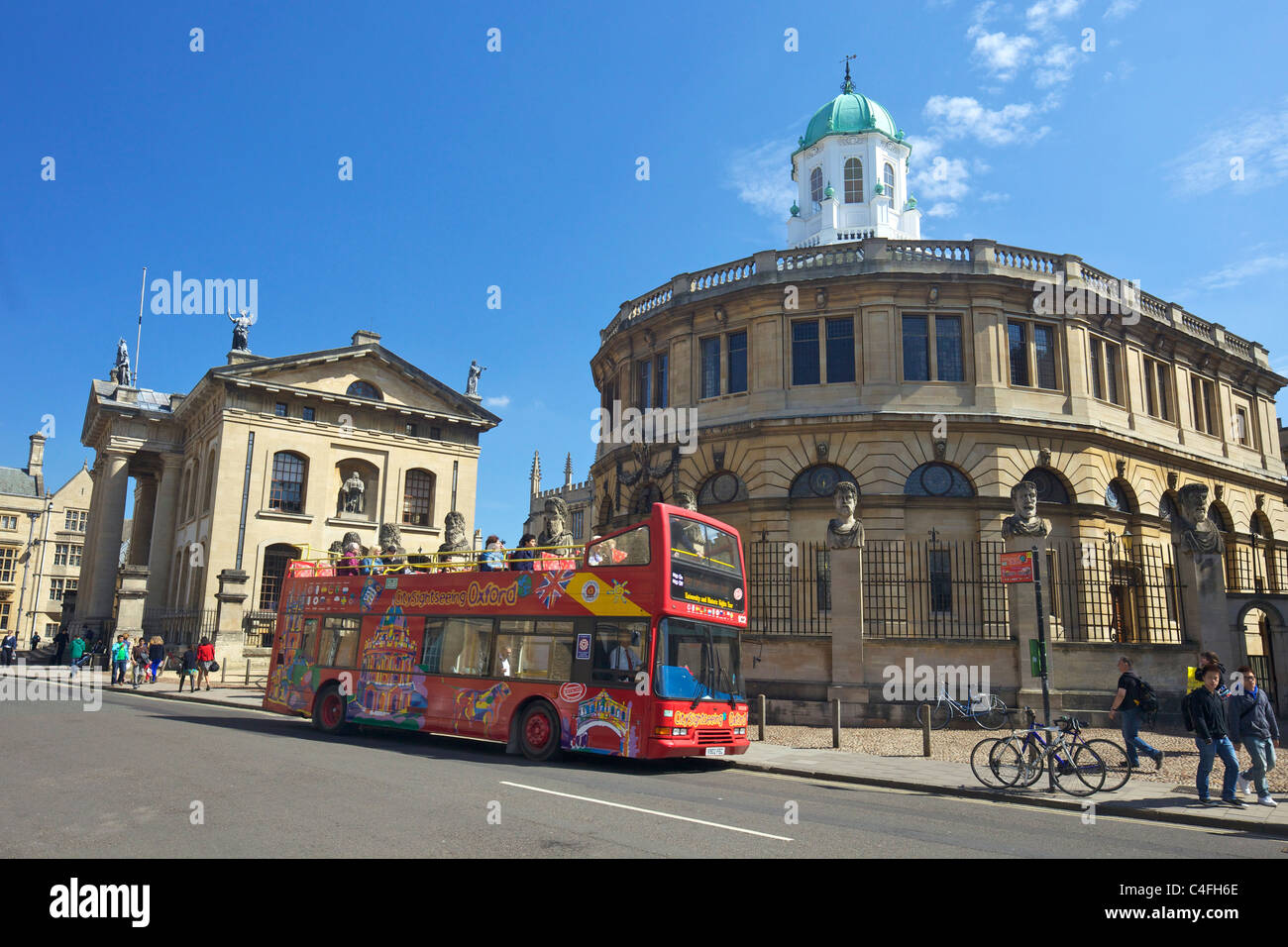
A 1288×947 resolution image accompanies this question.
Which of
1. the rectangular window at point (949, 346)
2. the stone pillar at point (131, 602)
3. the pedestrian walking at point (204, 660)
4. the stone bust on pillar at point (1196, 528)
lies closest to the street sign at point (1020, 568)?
the stone bust on pillar at point (1196, 528)

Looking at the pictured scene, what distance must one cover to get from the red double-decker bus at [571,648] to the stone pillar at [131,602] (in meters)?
23.4

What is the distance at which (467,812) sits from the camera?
8.75 metres

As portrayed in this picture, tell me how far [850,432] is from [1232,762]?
1386cm

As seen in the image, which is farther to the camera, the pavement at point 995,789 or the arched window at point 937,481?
the arched window at point 937,481

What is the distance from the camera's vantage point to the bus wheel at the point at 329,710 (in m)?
17.4

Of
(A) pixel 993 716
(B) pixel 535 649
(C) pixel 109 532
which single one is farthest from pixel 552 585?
(C) pixel 109 532

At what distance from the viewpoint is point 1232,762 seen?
11.0m

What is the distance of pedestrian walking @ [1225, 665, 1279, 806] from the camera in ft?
36.3

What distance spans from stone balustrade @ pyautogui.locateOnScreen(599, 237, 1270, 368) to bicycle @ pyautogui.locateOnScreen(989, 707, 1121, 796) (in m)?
15.4

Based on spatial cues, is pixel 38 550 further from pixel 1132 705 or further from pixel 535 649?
pixel 1132 705

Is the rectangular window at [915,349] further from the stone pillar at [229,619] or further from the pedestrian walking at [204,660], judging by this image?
the stone pillar at [229,619]

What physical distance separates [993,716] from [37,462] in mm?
90437

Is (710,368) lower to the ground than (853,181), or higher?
lower
